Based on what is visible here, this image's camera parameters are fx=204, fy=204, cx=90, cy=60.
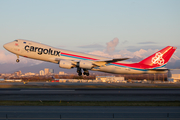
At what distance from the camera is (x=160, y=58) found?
171 ft

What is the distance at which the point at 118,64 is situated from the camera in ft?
153

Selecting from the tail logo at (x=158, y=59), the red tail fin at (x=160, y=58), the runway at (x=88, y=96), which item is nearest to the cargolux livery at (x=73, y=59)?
the red tail fin at (x=160, y=58)

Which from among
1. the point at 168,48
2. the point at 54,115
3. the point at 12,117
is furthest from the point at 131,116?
the point at 168,48

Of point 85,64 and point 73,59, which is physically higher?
point 73,59

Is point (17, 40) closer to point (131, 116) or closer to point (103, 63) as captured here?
point (103, 63)

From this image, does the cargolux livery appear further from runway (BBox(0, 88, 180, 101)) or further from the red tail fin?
runway (BBox(0, 88, 180, 101))

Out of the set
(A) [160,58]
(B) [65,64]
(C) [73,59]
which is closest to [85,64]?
(C) [73,59]

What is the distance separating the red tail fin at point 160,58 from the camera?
5094cm

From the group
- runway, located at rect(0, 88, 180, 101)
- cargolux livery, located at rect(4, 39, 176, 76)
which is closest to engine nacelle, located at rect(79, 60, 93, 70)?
cargolux livery, located at rect(4, 39, 176, 76)

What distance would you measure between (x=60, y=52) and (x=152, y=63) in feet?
77.0

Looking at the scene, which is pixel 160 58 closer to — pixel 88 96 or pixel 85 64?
pixel 85 64

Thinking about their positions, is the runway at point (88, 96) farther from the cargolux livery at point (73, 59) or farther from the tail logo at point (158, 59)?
the tail logo at point (158, 59)

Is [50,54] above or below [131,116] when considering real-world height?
above

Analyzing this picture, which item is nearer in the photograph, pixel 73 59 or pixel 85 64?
pixel 85 64
